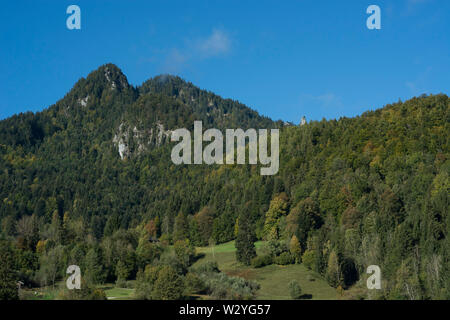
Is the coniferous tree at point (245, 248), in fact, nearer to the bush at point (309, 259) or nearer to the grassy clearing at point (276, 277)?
the grassy clearing at point (276, 277)

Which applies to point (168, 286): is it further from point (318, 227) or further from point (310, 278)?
point (318, 227)

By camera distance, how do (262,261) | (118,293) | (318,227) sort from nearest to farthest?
(118,293) < (262,261) < (318,227)

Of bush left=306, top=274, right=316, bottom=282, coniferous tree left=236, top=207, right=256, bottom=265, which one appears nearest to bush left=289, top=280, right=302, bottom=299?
bush left=306, top=274, right=316, bottom=282

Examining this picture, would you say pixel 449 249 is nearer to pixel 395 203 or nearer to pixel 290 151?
pixel 395 203

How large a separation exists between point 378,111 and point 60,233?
355 ft

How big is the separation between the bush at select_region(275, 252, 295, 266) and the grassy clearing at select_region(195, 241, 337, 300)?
54.4 inches

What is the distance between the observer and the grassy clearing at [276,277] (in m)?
103

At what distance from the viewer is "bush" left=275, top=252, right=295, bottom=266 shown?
128488mm

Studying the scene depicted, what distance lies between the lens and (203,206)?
192 meters

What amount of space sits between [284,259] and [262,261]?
15.8 ft

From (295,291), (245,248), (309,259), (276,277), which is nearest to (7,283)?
(295,291)

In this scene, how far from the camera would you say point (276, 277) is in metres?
118

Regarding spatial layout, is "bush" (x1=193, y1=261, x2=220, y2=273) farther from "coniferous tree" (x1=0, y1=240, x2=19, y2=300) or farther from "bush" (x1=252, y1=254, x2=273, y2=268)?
"coniferous tree" (x1=0, y1=240, x2=19, y2=300)
